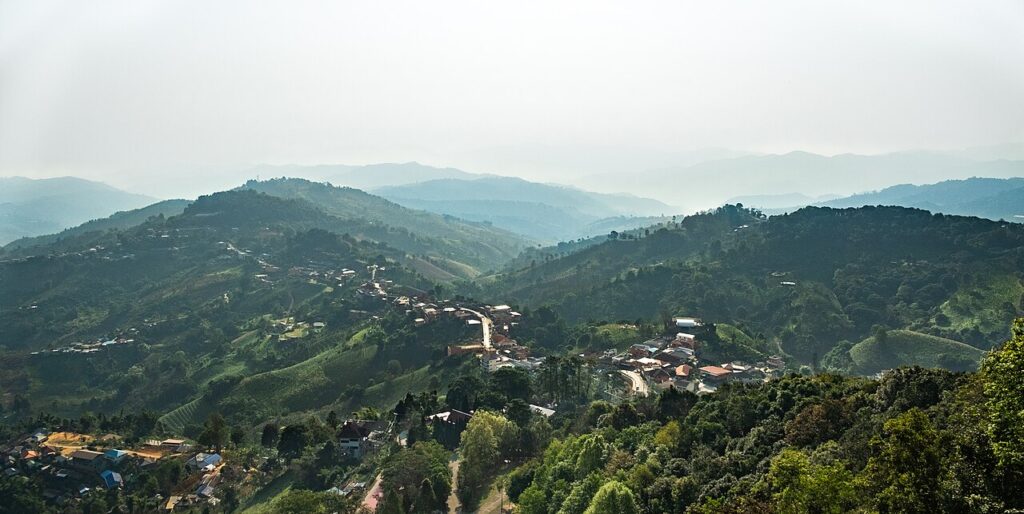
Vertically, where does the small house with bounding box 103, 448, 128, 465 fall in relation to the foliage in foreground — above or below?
below

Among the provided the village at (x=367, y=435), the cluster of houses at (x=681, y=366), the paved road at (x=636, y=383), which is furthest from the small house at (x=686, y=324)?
the paved road at (x=636, y=383)

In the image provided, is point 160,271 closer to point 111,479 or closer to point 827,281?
point 111,479

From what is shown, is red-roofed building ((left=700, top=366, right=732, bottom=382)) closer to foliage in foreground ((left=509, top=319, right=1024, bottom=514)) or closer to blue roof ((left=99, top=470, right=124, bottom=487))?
foliage in foreground ((left=509, top=319, right=1024, bottom=514))

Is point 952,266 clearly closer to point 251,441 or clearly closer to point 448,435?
point 448,435

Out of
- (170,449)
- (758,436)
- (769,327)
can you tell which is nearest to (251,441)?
(170,449)

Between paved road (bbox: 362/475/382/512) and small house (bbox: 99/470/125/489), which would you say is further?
→ small house (bbox: 99/470/125/489)

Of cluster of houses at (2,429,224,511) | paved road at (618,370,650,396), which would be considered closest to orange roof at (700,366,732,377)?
paved road at (618,370,650,396)
